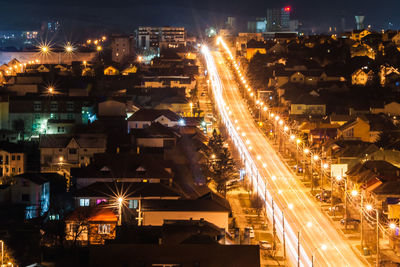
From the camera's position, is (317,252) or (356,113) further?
(356,113)

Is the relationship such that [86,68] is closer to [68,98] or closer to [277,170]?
[68,98]

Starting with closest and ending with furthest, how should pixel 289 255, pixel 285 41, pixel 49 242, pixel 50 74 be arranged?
pixel 289 255 → pixel 49 242 → pixel 50 74 → pixel 285 41

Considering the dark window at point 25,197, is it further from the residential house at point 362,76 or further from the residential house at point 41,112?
the residential house at point 362,76

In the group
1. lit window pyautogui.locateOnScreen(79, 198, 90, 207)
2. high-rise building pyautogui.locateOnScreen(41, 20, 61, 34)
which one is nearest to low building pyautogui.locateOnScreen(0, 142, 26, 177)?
lit window pyautogui.locateOnScreen(79, 198, 90, 207)

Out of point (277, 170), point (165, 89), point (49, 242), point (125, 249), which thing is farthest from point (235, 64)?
point (125, 249)

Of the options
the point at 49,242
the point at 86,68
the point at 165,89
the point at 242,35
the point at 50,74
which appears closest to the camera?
the point at 49,242

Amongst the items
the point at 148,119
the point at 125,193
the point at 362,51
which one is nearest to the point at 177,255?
the point at 125,193

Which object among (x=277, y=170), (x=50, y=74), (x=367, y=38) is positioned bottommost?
(x=277, y=170)
